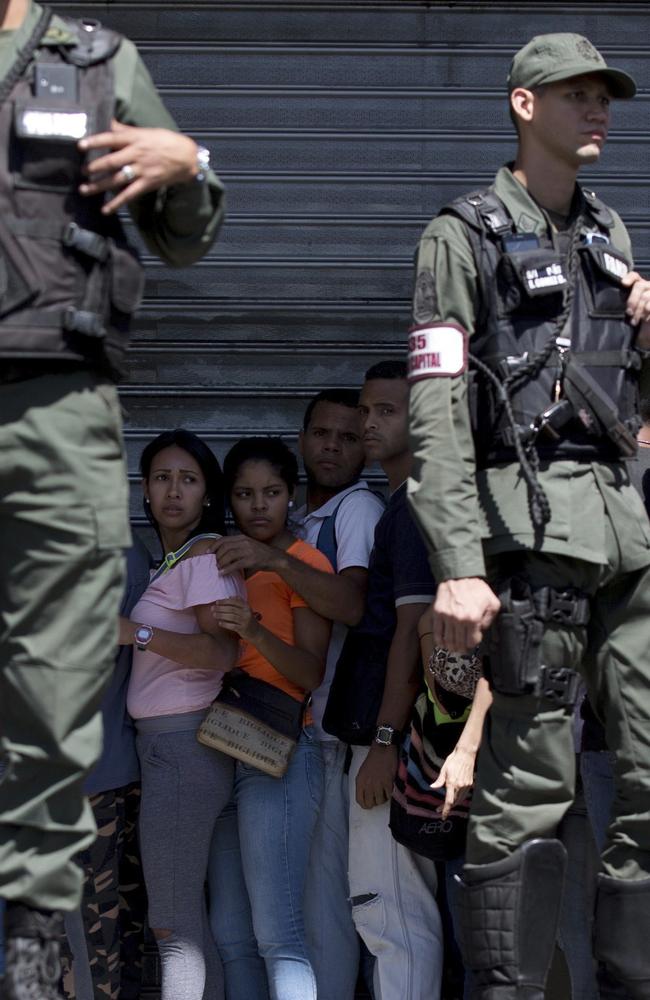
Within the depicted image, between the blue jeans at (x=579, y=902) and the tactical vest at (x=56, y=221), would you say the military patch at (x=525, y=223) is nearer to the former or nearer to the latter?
the tactical vest at (x=56, y=221)

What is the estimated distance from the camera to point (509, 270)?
371cm

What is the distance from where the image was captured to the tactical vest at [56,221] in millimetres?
3137

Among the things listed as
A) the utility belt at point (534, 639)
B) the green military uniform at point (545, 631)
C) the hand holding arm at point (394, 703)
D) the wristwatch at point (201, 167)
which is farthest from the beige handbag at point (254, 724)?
the wristwatch at point (201, 167)

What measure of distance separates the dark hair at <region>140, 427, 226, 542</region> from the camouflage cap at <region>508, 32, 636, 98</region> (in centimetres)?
168

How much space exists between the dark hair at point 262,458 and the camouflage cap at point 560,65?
63.9 inches

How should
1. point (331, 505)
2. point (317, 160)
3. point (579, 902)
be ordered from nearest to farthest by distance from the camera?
point (579, 902) → point (331, 505) → point (317, 160)

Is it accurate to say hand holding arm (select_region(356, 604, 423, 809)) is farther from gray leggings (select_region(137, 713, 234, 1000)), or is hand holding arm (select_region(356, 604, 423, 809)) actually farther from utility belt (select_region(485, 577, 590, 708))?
→ utility belt (select_region(485, 577, 590, 708))

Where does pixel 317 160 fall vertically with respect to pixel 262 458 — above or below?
above

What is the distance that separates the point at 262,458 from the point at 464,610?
169 cm

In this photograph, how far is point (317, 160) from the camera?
5.77 meters

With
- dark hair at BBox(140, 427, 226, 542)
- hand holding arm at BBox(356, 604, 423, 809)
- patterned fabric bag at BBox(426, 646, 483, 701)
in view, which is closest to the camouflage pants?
hand holding arm at BBox(356, 604, 423, 809)

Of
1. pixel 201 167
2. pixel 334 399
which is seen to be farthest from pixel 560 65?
pixel 334 399

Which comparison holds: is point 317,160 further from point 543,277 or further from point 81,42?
point 81,42

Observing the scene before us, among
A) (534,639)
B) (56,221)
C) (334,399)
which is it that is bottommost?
(534,639)
